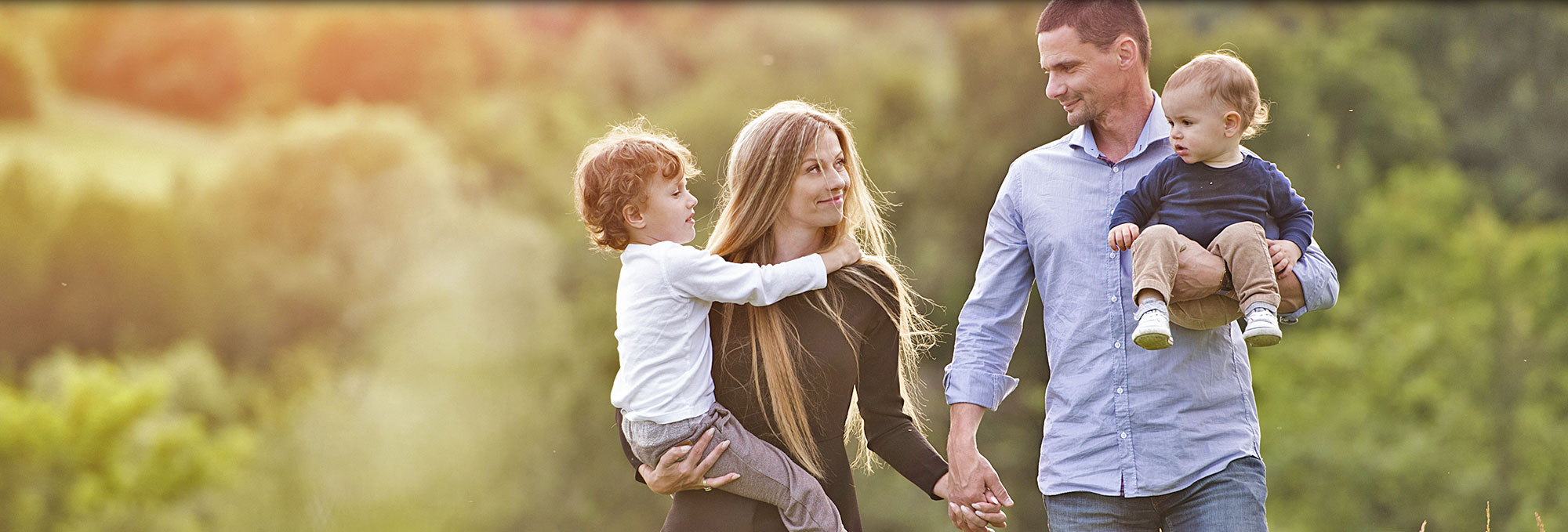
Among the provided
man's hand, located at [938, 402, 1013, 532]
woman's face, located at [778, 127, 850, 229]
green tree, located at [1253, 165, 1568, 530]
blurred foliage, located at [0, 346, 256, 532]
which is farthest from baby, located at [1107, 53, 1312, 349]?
blurred foliage, located at [0, 346, 256, 532]

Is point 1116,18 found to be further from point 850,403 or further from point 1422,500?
point 1422,500

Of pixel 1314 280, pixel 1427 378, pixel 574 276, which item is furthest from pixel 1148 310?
pixel 1427 378

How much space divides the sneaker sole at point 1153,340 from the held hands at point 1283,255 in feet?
0.81

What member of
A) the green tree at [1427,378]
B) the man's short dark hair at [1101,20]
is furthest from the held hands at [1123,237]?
the green tree at [1427,378]

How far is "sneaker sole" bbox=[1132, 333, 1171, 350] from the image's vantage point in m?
2.44

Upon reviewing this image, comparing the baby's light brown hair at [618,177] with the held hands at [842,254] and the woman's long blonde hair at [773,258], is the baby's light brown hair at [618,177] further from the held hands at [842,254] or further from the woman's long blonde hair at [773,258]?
the held hands at [842,254]

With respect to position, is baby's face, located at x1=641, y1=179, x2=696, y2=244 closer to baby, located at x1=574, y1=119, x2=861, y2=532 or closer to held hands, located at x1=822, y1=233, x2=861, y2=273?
baby, located at x1=574, y1=119, x2=861, y2=532

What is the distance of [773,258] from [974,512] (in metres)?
0.67

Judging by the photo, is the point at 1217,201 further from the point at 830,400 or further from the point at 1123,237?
the point at 830,400

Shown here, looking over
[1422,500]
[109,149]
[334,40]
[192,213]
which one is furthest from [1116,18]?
[334,40]

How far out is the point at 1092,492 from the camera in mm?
2682

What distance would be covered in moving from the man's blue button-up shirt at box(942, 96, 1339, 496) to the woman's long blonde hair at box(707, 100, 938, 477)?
20 centimetres

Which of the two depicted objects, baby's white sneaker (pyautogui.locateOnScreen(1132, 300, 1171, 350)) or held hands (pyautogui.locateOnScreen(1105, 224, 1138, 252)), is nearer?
baby's white sneaker (pyautogui.locateOnScreen(1132, 300, 1171, 350))

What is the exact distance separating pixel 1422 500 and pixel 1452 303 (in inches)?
134
